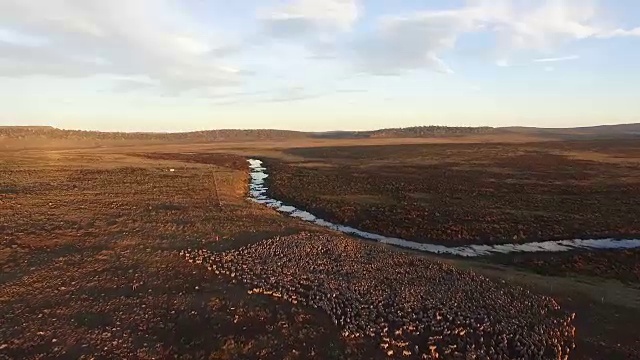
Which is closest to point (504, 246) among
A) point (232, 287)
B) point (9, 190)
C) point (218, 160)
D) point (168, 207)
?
point (232, 287)

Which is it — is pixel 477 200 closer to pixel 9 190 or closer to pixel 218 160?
pixel 9 190

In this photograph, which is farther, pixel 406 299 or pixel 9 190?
pixel 9 190

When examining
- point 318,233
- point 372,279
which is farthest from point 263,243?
point 372,279

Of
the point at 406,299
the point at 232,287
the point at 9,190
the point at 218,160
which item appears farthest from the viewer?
the point at 218,160

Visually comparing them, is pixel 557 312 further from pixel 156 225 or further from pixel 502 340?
pixel 156 225

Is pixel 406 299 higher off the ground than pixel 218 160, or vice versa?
pixel 406 299

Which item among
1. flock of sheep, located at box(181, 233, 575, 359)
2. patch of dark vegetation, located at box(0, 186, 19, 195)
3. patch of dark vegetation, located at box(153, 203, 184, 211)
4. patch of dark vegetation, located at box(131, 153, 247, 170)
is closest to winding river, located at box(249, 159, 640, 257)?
flock of sheep, located at box(181, 233, 575, 359)

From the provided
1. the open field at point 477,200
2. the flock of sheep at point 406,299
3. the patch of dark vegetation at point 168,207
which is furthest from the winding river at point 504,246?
the patch of dark vegetation at point 168,207

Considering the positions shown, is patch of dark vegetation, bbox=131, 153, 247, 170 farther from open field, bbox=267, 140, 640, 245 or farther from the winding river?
the winding river

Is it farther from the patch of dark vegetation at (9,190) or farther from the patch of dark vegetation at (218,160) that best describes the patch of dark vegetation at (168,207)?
the patch of dark vegetation at (218,160)

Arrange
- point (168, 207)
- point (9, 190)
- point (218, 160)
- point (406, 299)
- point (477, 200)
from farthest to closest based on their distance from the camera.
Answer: point (218, 160), point (9, 190), point (477, 200), point (168, 207), point (406, 299)

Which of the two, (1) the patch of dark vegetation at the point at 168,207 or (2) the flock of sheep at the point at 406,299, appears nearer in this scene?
(2) the flock of sheep at the point at 406,299
